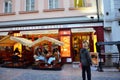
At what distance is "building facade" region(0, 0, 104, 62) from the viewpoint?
62.1 ft

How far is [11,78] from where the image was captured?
12.2 meters

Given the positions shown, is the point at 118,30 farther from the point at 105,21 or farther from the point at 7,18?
the point at 7,18

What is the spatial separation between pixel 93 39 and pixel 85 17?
84.5 inches

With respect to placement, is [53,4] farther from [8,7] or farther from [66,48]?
[8,7]

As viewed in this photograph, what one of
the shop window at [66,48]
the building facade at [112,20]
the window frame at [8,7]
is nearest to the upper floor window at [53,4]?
the shop window at [66,48]

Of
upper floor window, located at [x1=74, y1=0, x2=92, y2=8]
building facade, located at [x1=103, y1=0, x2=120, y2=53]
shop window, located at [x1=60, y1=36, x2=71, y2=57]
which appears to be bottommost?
shop window, located at [x1=60, y1=36, x2=71, y2=57]

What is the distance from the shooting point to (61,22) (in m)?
19.3

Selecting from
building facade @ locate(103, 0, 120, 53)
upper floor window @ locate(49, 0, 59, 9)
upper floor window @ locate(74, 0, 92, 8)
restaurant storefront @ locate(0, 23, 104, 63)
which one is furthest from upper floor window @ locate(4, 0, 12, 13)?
building facade @ locate(103, 0, 120, 53)

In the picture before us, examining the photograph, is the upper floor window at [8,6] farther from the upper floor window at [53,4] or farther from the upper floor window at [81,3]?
the upper floor window at [81,3]

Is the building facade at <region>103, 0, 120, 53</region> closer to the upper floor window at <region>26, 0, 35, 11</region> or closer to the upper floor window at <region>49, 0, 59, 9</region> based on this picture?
the upper floor window at <region>49, 0, 59, 9</region>

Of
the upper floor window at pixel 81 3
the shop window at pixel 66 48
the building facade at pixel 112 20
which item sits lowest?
the shop window at pixel 66 48

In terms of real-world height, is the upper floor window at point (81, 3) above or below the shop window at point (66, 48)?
above

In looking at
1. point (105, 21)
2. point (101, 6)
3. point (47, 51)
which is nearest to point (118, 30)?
point (105, 21)

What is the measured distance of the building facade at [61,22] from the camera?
18.9 m
